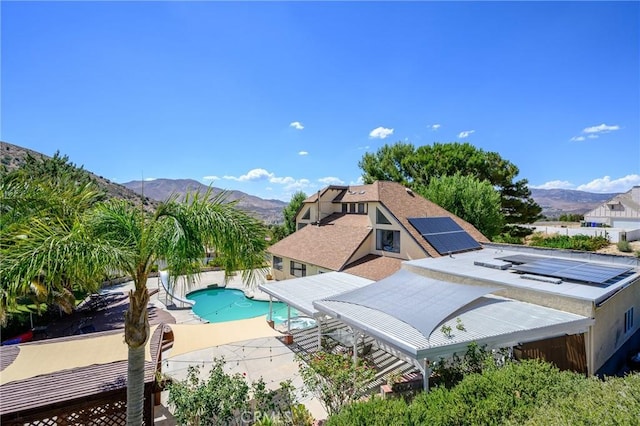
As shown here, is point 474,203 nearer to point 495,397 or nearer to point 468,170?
→ point 468,170

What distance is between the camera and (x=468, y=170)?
51688 millimetres

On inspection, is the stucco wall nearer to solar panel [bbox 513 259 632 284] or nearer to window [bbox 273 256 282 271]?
solar panel [bbox 513 259 632 284]

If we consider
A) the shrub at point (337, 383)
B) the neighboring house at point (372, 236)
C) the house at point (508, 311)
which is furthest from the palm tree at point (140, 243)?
the neighboring house at point (372, 236)

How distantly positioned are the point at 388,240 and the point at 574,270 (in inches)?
606

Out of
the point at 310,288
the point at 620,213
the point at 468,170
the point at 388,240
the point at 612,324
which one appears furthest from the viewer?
the point at 620,213

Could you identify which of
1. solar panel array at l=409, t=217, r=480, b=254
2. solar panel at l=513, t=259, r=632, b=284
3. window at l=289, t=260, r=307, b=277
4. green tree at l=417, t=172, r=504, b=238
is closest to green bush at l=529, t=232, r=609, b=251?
green tree at l=417, t=172, r=504, b=238

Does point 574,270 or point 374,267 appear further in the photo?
point 374,267

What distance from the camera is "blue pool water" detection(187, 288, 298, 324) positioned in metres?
31.4

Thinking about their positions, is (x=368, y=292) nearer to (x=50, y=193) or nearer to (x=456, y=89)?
(x=50, y=193)

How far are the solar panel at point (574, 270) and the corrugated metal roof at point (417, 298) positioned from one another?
426 cm

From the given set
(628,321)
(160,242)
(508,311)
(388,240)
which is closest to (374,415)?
(160,242)

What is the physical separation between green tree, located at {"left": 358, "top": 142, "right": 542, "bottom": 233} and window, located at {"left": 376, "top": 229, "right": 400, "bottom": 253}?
22.7 meters

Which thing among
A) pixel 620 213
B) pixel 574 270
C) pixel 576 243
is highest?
pixel 620 213

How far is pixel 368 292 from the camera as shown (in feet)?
61.4
